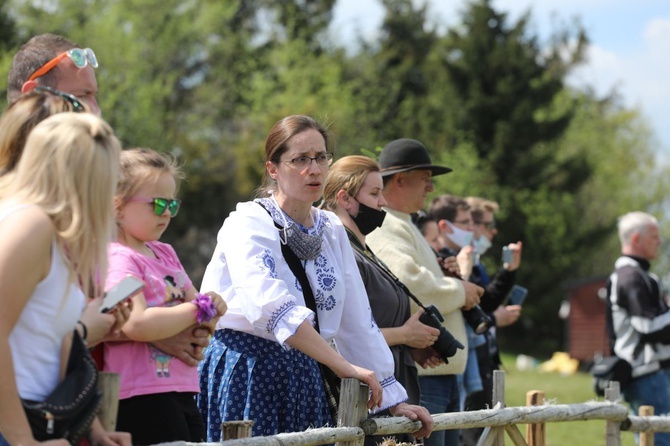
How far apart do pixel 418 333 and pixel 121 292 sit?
2265mm

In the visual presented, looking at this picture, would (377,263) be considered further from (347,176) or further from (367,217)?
(347,176)

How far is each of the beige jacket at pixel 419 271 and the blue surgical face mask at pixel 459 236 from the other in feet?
4.70

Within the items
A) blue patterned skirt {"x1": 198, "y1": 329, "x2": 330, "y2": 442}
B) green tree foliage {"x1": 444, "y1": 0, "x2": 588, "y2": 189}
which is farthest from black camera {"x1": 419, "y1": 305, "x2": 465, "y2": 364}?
green tree foliage {"x1": 444, "y1": 0, "x2": 588, "y2": 189}

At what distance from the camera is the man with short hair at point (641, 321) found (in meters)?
7.76

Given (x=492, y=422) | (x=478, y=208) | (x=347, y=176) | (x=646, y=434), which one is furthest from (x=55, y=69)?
(x=646, y=434)

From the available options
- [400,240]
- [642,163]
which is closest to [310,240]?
[400,240]

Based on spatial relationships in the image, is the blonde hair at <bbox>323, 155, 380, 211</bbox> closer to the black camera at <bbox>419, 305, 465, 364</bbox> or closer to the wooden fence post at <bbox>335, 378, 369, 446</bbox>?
the black camera at <bbox>419, 305, 465, 364</bbox>

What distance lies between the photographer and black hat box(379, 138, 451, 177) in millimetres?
6031

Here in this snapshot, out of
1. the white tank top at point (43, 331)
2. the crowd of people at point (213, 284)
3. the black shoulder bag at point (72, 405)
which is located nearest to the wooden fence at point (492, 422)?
the crowd of people at point (213, 284)

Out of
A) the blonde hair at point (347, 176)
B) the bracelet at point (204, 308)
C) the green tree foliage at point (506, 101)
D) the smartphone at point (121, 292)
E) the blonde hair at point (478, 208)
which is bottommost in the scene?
the smartphone at point (121, 292)

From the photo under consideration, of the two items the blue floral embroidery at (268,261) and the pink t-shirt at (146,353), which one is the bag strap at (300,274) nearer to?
the blue floral embroidery at (268,261)

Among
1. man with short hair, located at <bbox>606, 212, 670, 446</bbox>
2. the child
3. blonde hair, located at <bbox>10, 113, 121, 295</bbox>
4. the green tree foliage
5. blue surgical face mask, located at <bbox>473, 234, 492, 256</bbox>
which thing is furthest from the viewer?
the green tree foliage

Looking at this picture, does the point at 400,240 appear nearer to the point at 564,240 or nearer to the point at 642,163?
the point at 564,240

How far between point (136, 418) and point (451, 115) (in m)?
40.4
